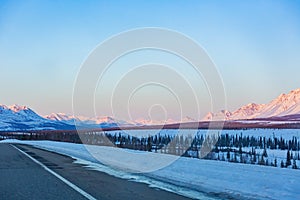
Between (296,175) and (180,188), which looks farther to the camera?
(180,188)

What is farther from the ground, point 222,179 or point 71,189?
point 222,179

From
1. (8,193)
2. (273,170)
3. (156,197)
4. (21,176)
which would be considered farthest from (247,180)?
(21,176)

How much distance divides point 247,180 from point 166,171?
13.1 ft

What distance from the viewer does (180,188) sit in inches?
395

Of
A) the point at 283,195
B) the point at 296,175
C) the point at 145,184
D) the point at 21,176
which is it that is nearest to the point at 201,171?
the point at 145,184

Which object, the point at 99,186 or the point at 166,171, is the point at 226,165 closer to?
the point at 166,171

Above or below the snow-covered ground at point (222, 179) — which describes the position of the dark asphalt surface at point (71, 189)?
below

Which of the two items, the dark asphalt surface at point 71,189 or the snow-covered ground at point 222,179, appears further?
the dark asphalt surface at point 71,189

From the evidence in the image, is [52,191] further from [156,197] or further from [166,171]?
[166,171]

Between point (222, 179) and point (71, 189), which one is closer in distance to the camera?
point (71, 189)

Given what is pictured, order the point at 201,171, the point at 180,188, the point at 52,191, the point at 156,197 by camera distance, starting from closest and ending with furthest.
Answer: the point at 156,197 → the point at 52,191 → the point at 180,188 → the point at 201,171

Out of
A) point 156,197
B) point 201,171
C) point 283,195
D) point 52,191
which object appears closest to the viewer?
point 283,195

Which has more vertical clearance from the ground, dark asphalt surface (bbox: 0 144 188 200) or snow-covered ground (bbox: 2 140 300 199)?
snow-covered ground (bbox: 2 140 300 199)

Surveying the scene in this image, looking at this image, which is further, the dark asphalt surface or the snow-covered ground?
the dark asphalt surface
